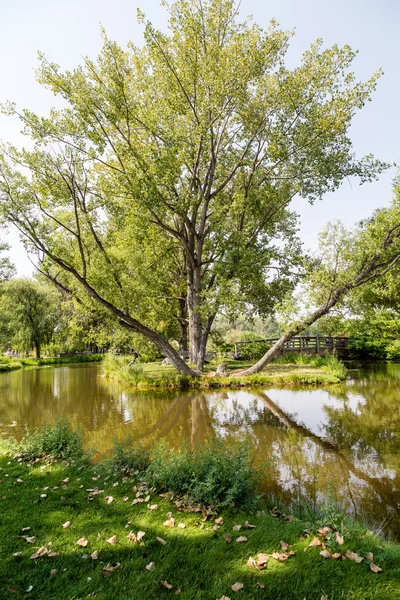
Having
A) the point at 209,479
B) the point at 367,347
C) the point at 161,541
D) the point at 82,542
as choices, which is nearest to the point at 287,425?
the point at 209,479

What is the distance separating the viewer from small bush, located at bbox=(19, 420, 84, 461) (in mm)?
6445

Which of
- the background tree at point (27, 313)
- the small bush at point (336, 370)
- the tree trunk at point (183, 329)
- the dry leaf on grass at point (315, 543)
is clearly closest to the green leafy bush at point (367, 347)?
the small bush at point (336, 370)

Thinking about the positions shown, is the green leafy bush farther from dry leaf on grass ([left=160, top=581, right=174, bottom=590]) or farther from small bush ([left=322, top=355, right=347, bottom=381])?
dry leaf on grass ([left=160, top=581, right=174, bottom=590])

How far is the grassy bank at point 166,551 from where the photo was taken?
2.96 m

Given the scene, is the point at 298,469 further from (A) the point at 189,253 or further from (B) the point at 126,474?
(A) the point at 189,253

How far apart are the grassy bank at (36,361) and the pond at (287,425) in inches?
620

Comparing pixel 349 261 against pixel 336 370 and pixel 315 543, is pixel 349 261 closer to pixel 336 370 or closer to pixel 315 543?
pixel 336 370

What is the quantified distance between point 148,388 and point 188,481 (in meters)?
12.8

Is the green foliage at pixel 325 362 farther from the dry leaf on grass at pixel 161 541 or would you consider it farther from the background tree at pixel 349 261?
the dry leaf on grass at pixel 161 541

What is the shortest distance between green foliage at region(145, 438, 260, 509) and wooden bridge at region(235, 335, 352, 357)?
A: 932 inches

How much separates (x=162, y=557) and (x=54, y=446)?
3995 mm

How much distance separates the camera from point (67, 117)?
13.9 m

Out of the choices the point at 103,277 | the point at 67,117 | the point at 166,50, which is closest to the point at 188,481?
the point at 103,277

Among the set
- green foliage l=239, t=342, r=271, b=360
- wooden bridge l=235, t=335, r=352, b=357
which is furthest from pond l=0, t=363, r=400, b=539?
wooden bridge l=235, t=335, r=352, b=357
